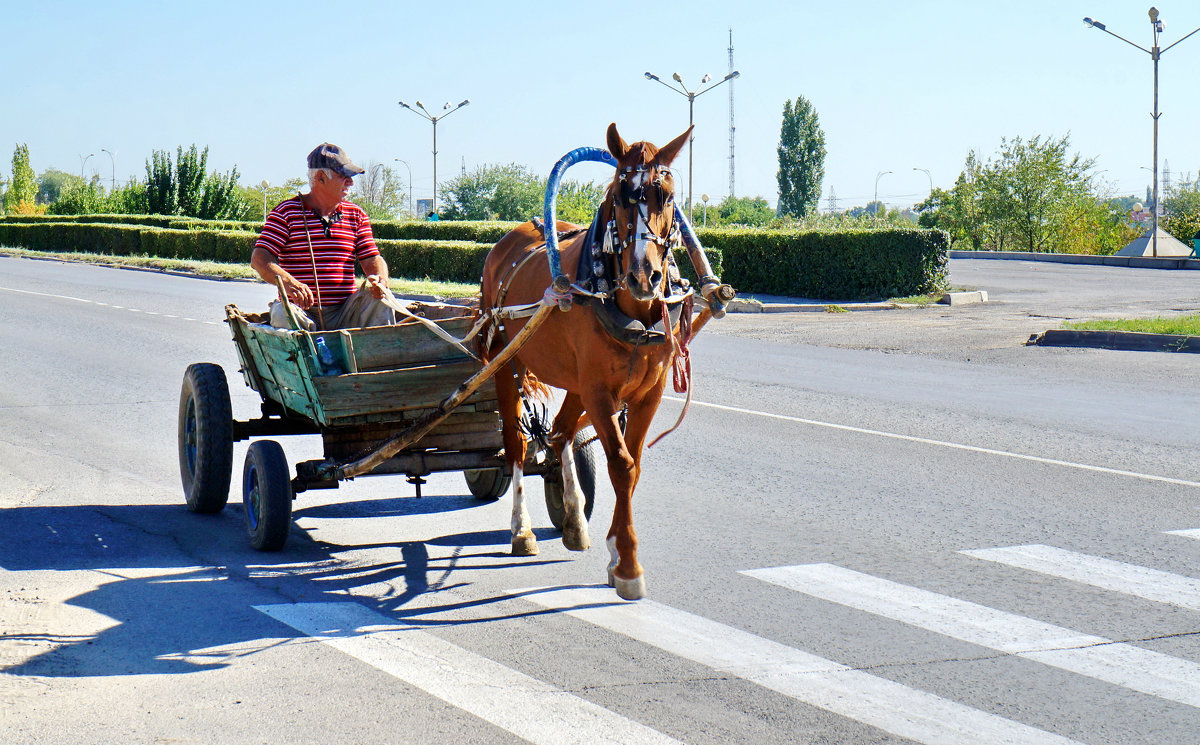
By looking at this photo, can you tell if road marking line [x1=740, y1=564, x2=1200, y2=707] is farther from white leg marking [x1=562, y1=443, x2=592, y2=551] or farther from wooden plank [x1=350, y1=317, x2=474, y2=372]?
wooden plank [x1=350, y1=317, x2=474, y2=372]

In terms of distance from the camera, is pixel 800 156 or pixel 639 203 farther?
pixel 800 156

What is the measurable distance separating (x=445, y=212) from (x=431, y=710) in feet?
285

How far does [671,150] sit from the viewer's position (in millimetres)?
5531

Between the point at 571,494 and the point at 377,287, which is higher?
the point at 377,287

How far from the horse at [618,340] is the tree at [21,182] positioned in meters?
78.4

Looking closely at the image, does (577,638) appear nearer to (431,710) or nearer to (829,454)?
(431,710)

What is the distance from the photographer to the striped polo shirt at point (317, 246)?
23.6 feet

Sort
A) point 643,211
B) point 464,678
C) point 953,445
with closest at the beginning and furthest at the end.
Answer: point 464,678 → point 643,211 → point 953,445

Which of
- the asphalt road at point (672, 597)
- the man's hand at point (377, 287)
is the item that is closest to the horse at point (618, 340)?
the asphalt road at point (672, 597)

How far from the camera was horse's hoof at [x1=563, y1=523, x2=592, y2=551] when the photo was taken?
650cm

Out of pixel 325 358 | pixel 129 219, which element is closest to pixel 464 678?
pixel 325 358

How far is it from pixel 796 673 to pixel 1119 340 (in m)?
15.2

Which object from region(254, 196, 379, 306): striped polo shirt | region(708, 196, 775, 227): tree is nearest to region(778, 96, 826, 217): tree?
region(708, 196, 775, 227): tree

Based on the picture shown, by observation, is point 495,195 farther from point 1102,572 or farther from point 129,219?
point 1102,572
